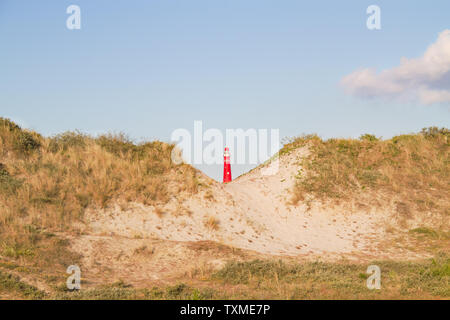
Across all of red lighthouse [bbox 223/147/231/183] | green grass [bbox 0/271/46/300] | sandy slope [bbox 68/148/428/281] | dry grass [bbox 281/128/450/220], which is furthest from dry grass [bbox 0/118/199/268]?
dry grass [bbox 281/128/450/220]

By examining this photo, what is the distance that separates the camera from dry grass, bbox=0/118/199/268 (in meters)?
14.2

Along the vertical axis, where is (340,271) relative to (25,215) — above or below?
below

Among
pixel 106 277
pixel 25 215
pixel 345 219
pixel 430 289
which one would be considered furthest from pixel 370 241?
pixel 25 215

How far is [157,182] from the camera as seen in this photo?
17531 millimetres

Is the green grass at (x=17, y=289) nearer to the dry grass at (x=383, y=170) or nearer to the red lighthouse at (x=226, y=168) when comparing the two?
the dry grass at (x=383, y=170)

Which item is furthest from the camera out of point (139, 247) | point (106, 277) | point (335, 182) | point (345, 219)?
point (335, 182)

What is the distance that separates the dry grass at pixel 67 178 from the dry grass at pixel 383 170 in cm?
711

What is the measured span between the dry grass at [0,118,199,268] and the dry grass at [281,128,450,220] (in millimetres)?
7109

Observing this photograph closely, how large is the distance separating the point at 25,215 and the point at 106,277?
4.50m

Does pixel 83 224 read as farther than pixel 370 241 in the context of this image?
No

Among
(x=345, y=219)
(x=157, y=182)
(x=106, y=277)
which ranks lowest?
(x=106, y=277)

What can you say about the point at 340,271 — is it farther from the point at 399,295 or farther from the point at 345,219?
the point at 345,219
